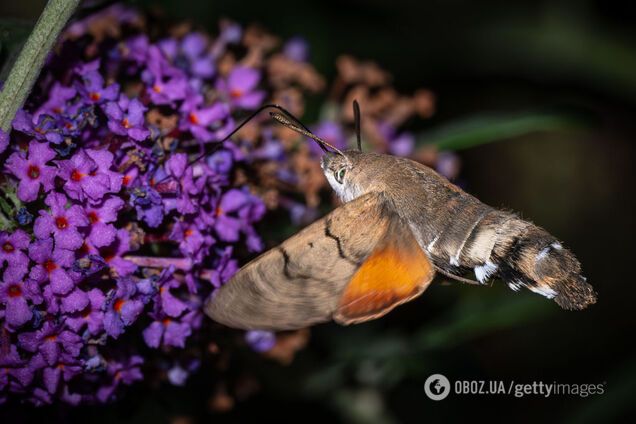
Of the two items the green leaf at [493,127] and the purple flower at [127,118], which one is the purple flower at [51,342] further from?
the green leaf at [493,127]

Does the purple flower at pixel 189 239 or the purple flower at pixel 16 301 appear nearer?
the purple flower at pixel 16 301

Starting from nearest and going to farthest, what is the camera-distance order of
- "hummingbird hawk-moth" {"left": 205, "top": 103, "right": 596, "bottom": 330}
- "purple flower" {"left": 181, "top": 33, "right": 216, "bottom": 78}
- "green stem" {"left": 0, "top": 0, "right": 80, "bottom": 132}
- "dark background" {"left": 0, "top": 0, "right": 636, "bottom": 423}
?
"green stem" {"left": 0, "top": 0, "right": 80, "bottom": 132}
"hummingbird hawk-moth" {"left": 205, "top": 103, "right": 596, "bottom": 330}
"purple flower" {"left": 181, "top": 33, "right": 216, "bottom": 78}
"dark background" {"left": 0, "top": 0, "right": 636, "bottom": 423}

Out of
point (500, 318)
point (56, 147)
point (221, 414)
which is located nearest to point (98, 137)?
point (56, 147)

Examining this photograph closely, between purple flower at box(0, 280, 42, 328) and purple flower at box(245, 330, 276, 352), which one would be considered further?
purple flower at box(245, 330, 276, 352)

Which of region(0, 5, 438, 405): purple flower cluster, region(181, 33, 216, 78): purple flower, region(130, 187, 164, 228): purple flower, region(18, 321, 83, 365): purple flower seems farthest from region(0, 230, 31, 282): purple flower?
region(181, 33, 216, 78): purple flower

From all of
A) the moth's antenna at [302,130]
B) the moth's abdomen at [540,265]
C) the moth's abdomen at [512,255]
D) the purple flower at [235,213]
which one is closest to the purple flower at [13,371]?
the purple flower at [235,213]

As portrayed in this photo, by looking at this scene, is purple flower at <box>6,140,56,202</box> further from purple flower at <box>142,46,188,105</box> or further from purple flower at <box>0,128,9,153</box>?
purple flower at <box>142,46,188,105</box>
